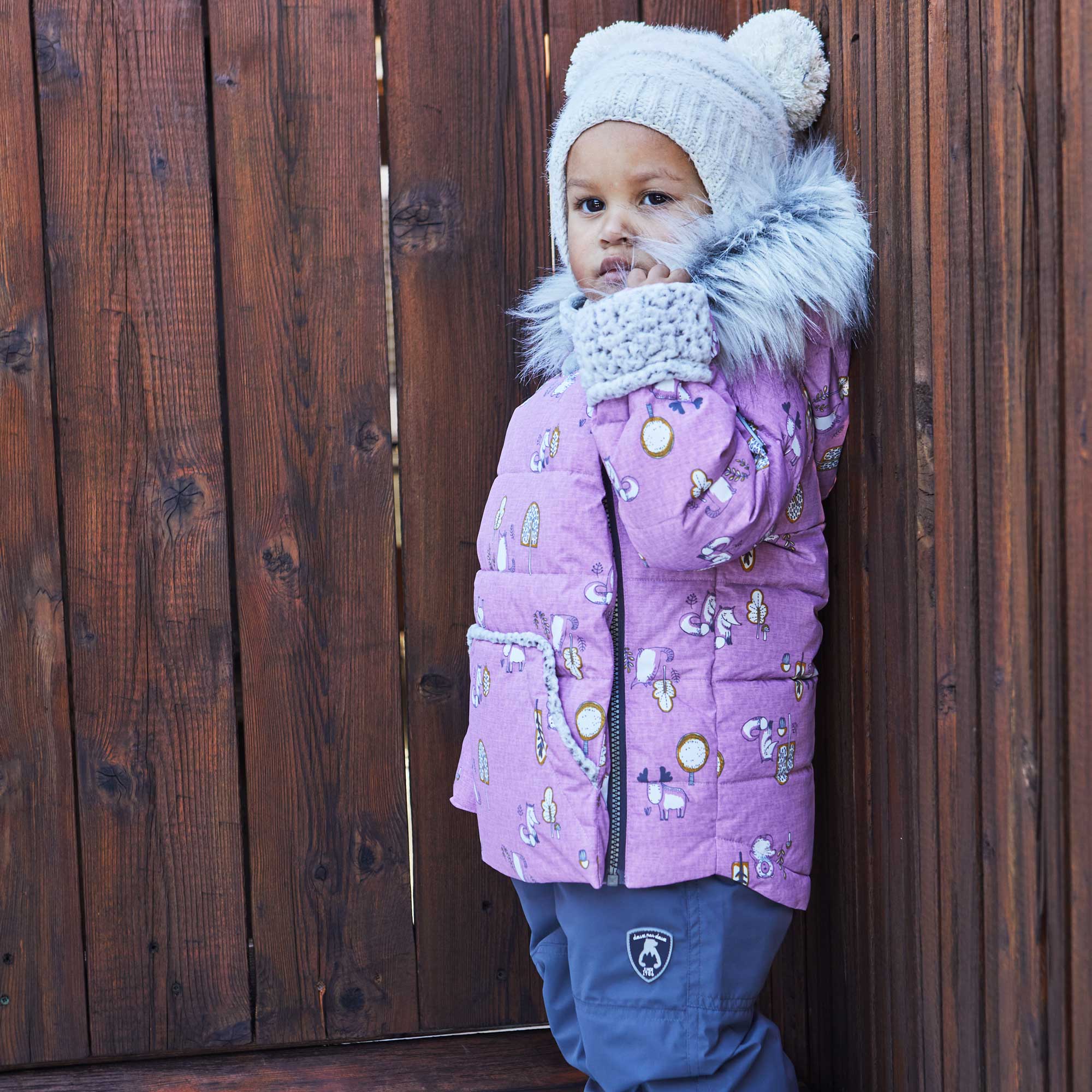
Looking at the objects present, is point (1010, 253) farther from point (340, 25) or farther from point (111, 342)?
point (111, 342)

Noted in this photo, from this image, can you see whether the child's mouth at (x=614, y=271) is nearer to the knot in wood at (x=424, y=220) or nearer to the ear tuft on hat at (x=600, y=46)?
the ear tuft on hat at (x=600, y=46)

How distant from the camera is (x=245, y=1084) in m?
1.69

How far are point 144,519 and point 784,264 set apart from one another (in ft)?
3.44

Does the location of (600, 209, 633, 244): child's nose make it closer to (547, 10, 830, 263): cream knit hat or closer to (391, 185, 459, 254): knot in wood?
(547, 10, 830, 263): cream knit hat

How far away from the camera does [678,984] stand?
1.24 meters

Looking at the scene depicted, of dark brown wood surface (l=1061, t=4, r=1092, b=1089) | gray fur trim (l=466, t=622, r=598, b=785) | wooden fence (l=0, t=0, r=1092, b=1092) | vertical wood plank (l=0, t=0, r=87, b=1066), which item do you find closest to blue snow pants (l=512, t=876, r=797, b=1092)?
gray fur trim (l=466, t=622, r=598, b=785)

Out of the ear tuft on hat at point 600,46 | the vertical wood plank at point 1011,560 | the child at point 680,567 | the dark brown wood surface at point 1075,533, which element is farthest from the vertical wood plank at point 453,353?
the dark brown wood surface at point 1075,533

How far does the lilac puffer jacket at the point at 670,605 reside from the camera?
1176 mm

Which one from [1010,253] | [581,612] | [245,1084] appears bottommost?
[245,1084]

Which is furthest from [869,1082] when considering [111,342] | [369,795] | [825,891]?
[111,342]

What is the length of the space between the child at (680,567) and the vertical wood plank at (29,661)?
76 cm

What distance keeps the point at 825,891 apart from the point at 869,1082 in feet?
0.77

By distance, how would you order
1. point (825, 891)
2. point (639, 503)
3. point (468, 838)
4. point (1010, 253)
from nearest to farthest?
point (1010, 253), point (639, 503), point (825, 891), point (468, 838)

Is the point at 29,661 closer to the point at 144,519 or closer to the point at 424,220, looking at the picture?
the point at 144,519
